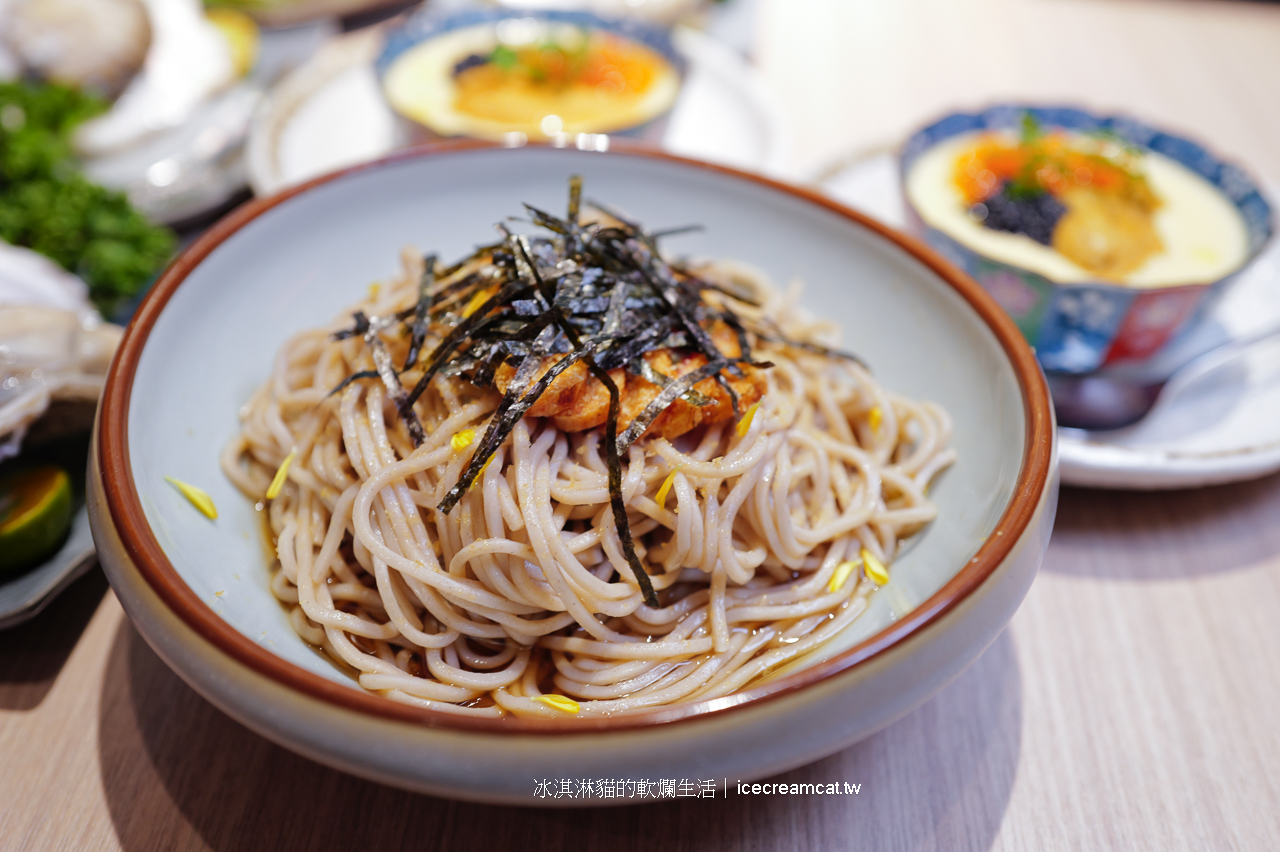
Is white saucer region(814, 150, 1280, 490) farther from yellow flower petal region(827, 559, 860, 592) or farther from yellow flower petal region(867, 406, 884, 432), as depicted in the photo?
yellow flower petal region(827, 559, 860, 592)

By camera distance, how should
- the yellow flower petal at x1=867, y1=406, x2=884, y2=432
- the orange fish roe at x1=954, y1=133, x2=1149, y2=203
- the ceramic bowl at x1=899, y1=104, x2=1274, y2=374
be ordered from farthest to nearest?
the orange fish roe at x1=954, y1=133, x2=1149, y2=203 < the ceramic bowl at x1=899, y1=104, x2=1274, y2=374 < the yellow flower petal at x1=867, y1=406, x2=884, y2=432

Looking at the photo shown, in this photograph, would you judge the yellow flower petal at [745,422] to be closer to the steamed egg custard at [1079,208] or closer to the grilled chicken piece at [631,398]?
the grilled chicken piece at [631,398]

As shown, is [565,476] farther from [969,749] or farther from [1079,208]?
[1079,208]

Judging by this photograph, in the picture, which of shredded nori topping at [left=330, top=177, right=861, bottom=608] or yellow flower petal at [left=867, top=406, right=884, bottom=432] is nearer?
shredded nori topping at [left=330, top=177, right=861, bottom=608]

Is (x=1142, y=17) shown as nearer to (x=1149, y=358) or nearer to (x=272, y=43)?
(x=1149, y=358)

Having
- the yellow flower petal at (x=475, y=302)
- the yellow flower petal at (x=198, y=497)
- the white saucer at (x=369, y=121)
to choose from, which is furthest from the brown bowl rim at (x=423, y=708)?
the white saucer at (x=369, y=121)

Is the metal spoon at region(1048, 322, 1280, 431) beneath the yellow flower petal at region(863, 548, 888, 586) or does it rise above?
beneath

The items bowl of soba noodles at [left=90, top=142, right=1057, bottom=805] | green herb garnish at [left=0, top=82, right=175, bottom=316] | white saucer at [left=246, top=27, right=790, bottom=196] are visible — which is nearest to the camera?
bowl of soba noodles at [left=90, top=142, right=1057, bottom=805]

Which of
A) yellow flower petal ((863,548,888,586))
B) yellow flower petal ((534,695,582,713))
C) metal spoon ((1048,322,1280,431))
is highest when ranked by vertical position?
yellow flower petal ((863,548,888,586))

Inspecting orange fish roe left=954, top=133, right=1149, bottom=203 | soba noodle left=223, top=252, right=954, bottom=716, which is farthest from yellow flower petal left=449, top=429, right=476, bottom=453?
orange fish roe left=954, top=133, right=1149, bottom=203
